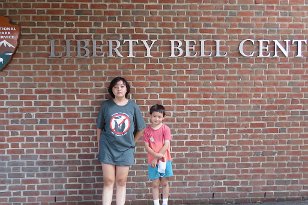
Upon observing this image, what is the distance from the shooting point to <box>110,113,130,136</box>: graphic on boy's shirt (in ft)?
16.6

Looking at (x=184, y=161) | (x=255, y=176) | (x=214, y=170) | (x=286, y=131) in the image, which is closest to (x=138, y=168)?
(x=184, y=161)

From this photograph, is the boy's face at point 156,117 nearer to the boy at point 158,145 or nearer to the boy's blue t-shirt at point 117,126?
the boy at point 158,145

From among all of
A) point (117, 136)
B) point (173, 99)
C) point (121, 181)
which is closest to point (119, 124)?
point (117, 136)

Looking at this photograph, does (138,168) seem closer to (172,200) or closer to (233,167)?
(172,200)

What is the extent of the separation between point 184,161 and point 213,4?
2.09m

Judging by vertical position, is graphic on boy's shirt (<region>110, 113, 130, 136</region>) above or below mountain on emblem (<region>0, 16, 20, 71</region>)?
below

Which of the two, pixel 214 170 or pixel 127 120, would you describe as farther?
pixel 214 170

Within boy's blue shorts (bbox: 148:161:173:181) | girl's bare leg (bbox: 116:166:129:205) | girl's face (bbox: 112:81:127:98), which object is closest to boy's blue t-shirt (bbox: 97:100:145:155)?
girl's face (bbox: 112:81:127:98)

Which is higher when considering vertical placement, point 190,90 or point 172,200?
point 190,90

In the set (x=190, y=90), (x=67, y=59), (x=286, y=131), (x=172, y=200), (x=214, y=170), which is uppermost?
(x=67, y=59)

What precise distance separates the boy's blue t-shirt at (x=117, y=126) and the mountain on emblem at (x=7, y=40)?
4.70ft

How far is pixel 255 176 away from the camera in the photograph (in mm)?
5883

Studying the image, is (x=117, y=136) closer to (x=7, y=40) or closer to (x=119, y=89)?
(x=119, y=89)

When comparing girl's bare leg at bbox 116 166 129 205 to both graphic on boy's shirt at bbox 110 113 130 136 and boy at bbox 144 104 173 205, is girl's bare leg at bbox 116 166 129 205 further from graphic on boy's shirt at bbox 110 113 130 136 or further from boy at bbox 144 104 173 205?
graphic on boy's shirt at bbox 110 113 130 136
